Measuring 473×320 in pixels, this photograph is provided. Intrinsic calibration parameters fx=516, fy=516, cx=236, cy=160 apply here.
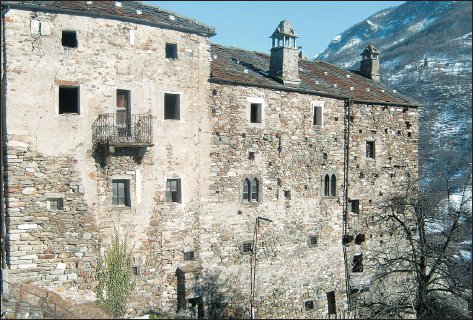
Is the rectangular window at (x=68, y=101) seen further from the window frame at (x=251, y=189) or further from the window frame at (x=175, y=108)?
the window frame at (x=251, y=189)

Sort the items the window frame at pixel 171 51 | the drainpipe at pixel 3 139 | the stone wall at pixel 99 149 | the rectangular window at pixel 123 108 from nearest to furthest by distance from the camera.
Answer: the drainpipe at pixel 3 139 → the stone wall at pixel 99 149 → the rectangular window at pixel 123 108 → the window frame at pixel 171 51

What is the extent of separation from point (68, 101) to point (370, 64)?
1834 cm

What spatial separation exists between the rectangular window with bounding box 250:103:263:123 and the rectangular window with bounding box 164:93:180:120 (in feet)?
11.7

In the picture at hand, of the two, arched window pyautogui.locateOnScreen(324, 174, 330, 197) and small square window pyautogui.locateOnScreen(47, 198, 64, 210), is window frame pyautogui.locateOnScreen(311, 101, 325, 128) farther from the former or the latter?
small square window pyautogui.locateOnScreen(47, 198, 64, 210)

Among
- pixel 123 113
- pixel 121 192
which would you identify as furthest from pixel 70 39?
pixel 121 192

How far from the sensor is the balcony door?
17.3 m

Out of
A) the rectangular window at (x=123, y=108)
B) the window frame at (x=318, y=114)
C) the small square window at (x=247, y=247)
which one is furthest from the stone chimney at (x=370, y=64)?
the rectangular window at (x=123, y=108)

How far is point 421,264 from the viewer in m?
20.9

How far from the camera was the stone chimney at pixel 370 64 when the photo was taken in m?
29.2

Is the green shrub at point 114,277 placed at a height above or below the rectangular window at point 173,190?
below

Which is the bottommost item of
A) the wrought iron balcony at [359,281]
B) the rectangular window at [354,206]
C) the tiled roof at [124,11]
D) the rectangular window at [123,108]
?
the wrought iron balcony at [359,281]

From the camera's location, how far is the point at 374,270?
81.9 ft

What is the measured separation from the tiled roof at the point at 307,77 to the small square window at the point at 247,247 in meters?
6.29

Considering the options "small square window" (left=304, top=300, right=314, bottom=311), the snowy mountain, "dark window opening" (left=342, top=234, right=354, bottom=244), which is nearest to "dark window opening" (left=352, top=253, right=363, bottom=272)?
"dark window opening" (left=342, top=234, right=354, bottom=244)
